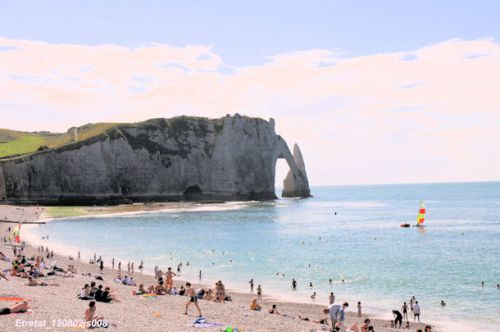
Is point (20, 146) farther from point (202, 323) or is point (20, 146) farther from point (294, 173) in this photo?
point (202, 323)

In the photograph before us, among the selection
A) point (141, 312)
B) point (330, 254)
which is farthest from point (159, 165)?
point (141, 312)

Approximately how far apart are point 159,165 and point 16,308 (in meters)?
123

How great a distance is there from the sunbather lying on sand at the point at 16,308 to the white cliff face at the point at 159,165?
10676 centimetres

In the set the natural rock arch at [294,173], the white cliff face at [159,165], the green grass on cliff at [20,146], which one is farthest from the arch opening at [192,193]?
the green grass on cliff at [20,146]

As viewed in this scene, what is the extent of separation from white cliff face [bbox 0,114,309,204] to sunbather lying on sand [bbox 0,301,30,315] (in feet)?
350

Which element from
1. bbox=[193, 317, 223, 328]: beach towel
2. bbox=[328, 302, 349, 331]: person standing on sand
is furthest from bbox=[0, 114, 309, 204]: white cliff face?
bbox=[328, 302, 349, 331]: person standing on sand

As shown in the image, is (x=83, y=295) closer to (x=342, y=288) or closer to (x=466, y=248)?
(x=342, y=288)

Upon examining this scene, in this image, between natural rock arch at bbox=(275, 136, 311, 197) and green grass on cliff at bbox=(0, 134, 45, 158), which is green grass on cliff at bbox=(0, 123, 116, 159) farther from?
natural rock arch at bbox=(275, 136, 311, 197)

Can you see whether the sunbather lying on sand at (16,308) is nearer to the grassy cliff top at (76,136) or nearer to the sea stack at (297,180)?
the grassy cliff top at (76,136)

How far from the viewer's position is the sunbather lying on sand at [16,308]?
17141mm

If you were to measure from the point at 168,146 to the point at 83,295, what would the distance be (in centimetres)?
12143

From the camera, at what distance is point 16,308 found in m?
17.4

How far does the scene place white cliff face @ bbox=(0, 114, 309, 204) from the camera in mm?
120875

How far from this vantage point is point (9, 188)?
114500 mm
